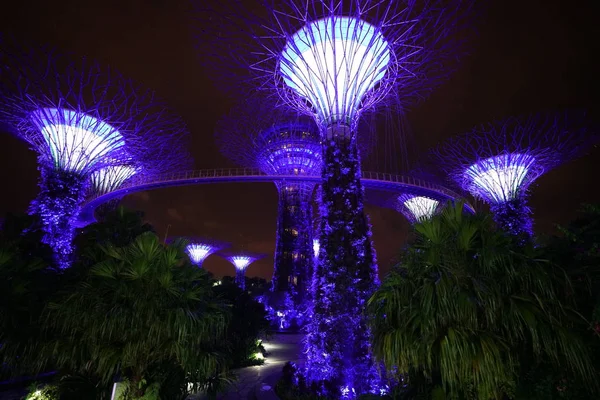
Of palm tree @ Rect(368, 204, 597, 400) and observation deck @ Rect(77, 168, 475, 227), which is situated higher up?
observation deck @ Rect(77, 168, 475, 227)

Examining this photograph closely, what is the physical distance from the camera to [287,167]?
39312 millimetres

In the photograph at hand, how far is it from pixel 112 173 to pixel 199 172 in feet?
32.2

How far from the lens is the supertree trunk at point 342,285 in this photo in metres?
8.88

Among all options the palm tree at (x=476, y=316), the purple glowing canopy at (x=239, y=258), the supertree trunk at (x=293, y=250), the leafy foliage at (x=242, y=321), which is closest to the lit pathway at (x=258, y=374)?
the leafy foliage at (x=242, y=321)

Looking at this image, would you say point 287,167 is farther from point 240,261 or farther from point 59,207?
point 240,261

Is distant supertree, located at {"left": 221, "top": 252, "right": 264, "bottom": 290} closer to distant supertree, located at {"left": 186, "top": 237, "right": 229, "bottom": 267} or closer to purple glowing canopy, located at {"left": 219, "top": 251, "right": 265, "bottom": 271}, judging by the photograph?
purple glowing canopy, located at {"left": 219, "top": 251, "right": 265, "bottom": 271}

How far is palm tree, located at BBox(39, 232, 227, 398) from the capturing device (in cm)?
561

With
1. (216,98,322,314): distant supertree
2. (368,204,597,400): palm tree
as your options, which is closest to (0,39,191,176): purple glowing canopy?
(216,98,322,314): distant supertree

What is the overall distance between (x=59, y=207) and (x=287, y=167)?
23493 mm

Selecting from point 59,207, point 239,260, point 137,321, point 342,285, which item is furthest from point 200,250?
point 137,321

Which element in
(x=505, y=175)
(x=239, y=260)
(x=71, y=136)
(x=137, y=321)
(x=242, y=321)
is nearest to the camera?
(x=137, y=321)

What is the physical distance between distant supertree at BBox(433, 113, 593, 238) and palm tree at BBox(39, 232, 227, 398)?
2893 cm

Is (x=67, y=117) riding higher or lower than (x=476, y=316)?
higher

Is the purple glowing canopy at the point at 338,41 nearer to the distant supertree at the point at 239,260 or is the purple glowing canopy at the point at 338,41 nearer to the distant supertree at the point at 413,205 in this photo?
the distant supertree at the point at 413,205
